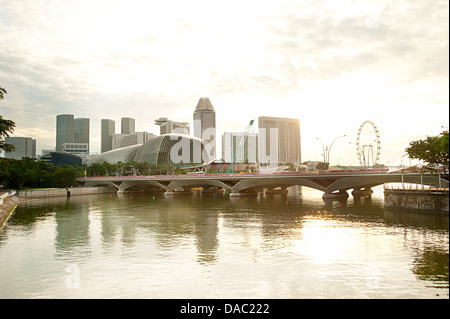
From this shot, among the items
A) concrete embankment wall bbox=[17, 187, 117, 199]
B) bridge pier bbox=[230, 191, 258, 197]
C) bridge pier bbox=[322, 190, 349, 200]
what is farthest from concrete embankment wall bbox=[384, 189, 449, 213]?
concrete embankment wall bbox=[17, 187, 117, 199]

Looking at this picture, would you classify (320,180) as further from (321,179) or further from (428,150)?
(428,150)

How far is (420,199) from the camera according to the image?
29.1 meters

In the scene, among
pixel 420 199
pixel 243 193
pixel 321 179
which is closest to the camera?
pixel 420 199

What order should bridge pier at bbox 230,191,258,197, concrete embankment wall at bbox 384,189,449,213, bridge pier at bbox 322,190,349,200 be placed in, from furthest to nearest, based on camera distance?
bridge pier at bbox 230,191,258,197 → bridge pier at bbox 322,190,349,200 → concrete embankment wall at bbox 384,189,449,213

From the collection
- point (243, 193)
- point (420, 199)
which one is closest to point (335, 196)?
point (243, 193)

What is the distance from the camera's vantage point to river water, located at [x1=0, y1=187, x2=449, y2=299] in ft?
41.0

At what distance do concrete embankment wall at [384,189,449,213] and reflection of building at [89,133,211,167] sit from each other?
126 m

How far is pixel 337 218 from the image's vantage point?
33031mm

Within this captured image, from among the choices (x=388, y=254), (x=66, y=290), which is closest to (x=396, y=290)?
(x=388, y=254)

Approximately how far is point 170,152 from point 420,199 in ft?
462

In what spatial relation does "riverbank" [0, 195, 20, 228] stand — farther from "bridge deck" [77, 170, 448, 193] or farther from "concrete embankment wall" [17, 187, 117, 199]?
"bridge deck" [77, 170, 448, 193]

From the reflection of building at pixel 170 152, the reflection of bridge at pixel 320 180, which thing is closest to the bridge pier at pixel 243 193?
the reflection of bridge at pixel 320 180
